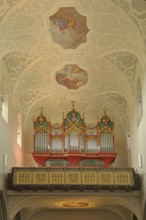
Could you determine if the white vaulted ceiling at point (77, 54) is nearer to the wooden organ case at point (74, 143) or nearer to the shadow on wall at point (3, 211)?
the wooden organ case at point (74, 143)

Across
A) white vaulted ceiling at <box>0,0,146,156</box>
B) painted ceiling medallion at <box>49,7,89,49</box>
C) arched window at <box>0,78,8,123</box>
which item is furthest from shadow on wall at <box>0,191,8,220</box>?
painted ceiling medallion at <box>49,7,89,49</box>

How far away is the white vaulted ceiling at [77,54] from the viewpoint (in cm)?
1603

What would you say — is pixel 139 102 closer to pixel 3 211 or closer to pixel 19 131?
pixel 19 131

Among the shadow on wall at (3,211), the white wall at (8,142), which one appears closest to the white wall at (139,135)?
the white wall at (8,142)

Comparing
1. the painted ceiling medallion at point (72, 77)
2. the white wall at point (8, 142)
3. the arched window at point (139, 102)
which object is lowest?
the white wall at point (8, 142)

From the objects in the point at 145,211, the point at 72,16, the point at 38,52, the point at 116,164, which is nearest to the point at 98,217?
the point at 116,164

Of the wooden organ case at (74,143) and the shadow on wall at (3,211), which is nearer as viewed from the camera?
the shadow on wall at (3,211)

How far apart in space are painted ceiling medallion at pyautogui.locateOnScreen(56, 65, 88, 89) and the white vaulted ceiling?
0.26 m

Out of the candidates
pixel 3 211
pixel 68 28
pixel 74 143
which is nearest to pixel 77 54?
pixel 68 28

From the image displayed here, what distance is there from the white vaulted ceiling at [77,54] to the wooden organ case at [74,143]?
1346mm

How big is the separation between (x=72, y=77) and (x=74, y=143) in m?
3.26

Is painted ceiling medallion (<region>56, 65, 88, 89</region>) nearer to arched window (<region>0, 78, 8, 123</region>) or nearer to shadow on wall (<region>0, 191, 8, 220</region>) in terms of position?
arched window (<region>0, 78, 8, 123</region>)

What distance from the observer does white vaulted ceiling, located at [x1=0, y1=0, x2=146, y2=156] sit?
16.0 meters

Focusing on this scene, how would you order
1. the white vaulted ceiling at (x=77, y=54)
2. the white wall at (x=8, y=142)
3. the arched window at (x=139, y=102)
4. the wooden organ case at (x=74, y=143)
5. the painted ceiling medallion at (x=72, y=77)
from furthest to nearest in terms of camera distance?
the wooden organ case at (x=74, y=143) < the painted ceiling medallion at (x=72, y=77) < the arched window at (x=139, y=102) < the white wall at (x=8, y=142) < the white vaulted ceiling at (x=77, y=54)
